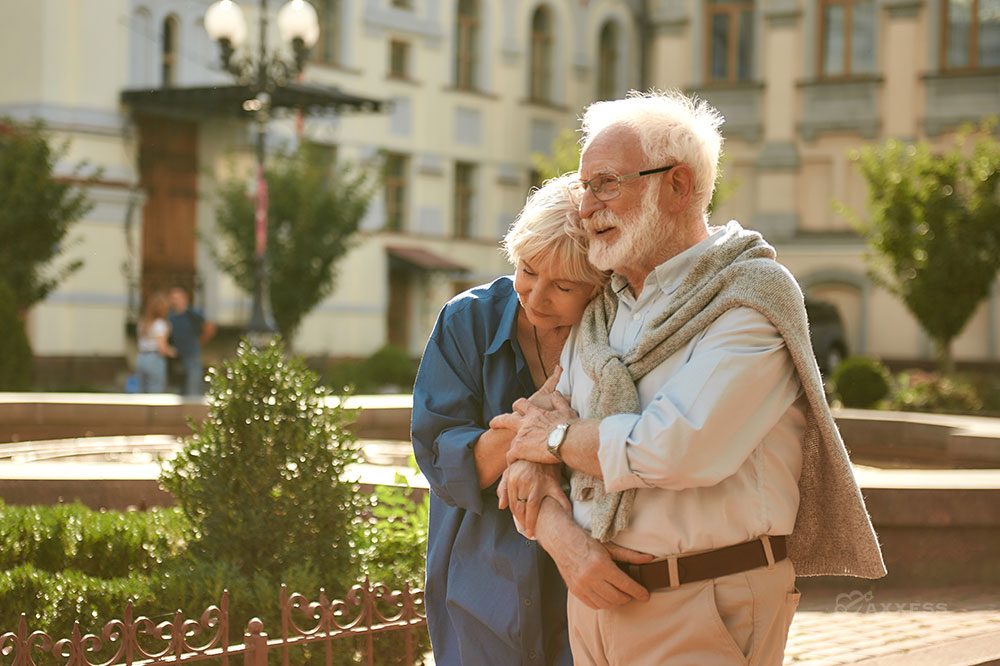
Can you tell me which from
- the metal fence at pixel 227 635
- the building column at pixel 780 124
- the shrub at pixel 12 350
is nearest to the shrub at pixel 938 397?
the shrub at pixel 12 350

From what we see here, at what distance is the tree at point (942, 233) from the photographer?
2255cm

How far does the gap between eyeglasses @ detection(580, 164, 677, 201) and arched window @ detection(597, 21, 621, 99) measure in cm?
3375

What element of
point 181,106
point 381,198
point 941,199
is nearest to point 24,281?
point 181,106

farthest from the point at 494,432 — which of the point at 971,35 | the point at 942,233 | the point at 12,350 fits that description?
the point at 971,35

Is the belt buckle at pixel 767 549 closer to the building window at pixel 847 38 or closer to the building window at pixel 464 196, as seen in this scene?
the building window at pixel 464 196

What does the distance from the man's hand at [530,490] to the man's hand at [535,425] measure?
28 mm

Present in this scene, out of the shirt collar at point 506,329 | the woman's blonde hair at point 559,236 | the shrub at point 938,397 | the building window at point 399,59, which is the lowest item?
the shrub at point 938,397

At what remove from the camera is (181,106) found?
25328 millimetres

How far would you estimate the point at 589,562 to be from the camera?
9.56ft

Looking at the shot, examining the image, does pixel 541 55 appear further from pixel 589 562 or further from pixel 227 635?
pixel 589 562

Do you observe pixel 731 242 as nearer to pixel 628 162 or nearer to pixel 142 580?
pixel 628 162

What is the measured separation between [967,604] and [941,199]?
17245mm

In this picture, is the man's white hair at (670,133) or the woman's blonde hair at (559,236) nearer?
the man's white hair at (670,133)

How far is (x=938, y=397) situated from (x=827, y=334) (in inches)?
336
